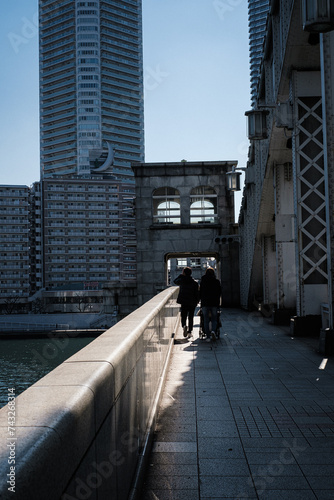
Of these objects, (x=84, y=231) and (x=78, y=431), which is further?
(x=84, y=231)

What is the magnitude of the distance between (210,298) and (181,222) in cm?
1665

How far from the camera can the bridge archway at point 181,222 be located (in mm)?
28219

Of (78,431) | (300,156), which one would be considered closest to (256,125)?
(300,156)


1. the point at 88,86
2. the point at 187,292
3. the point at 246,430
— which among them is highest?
the point at 88,86

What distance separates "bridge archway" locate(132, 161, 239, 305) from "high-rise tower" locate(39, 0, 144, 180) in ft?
442

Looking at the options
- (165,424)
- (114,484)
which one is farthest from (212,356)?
(114,484)

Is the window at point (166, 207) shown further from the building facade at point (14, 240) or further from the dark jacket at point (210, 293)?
the building facade at point (14, 240)

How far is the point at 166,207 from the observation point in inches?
1143

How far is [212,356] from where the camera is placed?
10.3 m

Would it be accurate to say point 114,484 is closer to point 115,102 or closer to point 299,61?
point 299,61

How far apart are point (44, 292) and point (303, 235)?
281 feet

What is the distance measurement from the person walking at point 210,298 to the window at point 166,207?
53.9 feet

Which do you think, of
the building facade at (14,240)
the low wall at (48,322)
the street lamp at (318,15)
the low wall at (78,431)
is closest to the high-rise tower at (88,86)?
the building facade at (14,240)

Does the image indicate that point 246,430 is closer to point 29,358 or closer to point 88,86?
point 29,358
